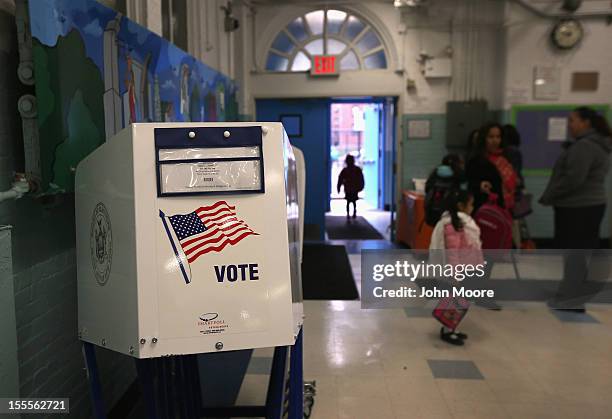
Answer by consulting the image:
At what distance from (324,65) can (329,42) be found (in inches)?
13.9

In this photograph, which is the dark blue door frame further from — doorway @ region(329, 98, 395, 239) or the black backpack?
the black backpack

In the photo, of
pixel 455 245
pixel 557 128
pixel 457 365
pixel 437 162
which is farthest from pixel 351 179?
pixel 457 365

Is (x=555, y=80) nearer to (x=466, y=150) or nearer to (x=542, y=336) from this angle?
(x=466, y=150)

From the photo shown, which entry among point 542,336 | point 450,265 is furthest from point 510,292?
point 450,265

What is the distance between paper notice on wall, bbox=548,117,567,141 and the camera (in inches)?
235

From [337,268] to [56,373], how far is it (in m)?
3.64

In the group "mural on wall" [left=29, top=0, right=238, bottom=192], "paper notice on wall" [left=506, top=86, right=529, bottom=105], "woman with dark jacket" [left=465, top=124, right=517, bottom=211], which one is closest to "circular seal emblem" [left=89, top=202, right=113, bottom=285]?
"mural on wall" [left=29, top=0, right=238, bottom=192]

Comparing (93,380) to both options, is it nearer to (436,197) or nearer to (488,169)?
(488,169)

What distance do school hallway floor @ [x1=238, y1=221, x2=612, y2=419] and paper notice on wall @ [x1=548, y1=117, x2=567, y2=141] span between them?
2843mm

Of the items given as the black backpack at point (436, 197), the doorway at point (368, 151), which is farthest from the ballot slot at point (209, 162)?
the doorway at point (368, 151)

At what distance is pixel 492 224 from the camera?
4.01 meters

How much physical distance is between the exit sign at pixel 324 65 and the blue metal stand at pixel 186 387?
488 cm

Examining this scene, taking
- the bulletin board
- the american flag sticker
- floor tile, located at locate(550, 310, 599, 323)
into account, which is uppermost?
the bulletin board

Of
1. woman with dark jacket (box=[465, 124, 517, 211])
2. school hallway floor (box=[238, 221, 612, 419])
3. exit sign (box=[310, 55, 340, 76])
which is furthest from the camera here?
exit sign (box=[310, 55, 340, 76])
